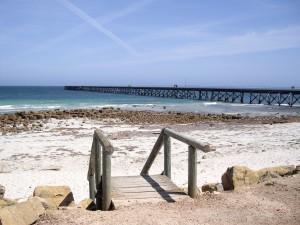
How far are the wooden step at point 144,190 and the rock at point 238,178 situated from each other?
3.35 ft

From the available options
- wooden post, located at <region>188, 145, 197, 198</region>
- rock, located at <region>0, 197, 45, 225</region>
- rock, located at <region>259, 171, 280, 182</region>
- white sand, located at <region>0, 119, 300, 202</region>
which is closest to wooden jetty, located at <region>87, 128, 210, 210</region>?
wooden post, located at <region>188, 145, 197, 198</region>

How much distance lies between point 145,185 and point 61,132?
13537 millimetres

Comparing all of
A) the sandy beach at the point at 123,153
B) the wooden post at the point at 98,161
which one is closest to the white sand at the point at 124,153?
the sandy beach at the point at 123,153

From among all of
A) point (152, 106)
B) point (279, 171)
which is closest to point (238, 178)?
point (279, 171)

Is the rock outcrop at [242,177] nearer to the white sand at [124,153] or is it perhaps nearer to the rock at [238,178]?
the rock at [238,178]

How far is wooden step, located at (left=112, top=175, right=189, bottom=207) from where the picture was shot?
5.45 metres

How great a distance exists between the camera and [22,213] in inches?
182

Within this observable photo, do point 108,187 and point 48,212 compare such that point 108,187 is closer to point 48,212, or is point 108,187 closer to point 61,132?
point 48,212

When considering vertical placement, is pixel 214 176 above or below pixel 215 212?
below

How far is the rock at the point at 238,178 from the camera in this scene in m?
6.43

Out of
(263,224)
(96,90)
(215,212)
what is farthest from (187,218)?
(96,90)

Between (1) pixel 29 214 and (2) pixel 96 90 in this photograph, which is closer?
(1) pixel 29 214

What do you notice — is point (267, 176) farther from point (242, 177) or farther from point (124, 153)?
point (124, 153)

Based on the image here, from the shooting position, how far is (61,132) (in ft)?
62.5
